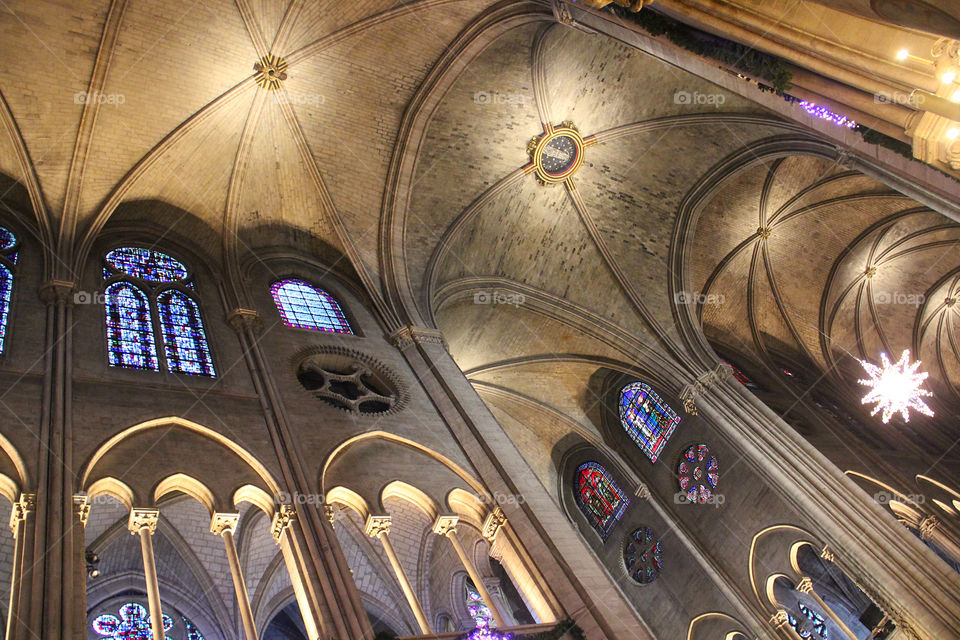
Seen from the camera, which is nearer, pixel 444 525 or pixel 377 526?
pixel 377 526

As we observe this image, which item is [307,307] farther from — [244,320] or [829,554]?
[829,554]

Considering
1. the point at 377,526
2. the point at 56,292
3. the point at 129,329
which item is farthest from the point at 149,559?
the point at 56,292

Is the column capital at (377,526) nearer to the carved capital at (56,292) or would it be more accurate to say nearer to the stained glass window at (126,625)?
the stained glass window at (126,625)

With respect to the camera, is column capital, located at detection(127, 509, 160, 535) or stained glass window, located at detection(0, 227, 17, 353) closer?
column capital, located at detection(127, 509, 160, 535)

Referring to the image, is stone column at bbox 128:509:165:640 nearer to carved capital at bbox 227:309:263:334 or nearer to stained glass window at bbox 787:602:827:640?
carved capital at bbox 227:309:263:334

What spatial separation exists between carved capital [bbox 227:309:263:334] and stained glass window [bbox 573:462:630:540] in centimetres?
1082

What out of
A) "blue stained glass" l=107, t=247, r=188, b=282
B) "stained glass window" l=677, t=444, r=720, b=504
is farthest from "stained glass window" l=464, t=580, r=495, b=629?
"blue stained glass" l=107, t=247, r=188, b=282

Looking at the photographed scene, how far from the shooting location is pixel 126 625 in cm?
1221

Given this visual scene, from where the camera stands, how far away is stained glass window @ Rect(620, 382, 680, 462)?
66.3 feet

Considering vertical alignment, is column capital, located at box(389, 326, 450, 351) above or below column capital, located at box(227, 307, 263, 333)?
below

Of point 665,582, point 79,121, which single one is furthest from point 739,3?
point 665,582

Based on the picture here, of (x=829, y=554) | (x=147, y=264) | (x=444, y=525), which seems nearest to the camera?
(x=444, y=525)

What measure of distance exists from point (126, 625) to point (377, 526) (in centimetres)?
474

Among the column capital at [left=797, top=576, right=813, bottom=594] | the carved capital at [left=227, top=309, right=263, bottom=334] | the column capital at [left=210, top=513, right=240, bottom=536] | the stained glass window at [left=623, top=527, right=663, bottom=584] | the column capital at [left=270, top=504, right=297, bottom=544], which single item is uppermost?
the carved capital at [left=227, top=309, right=263, bottom=334]
